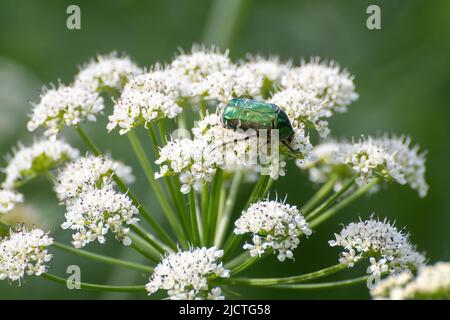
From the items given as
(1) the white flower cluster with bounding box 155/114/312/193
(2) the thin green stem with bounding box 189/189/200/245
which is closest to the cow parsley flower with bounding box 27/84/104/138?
(1) the white flower cluster with bounding box 155/114/312/193

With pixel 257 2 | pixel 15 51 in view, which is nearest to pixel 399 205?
pixel 257 2

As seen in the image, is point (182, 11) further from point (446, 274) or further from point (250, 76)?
point (446, 274)

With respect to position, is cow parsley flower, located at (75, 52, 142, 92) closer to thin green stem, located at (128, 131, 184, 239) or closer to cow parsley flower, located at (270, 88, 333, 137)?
thin green stem, located at (128, 131, 184, 239)

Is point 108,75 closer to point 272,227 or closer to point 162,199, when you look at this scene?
point 162,199

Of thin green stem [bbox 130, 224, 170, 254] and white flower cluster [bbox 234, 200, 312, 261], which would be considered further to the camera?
thin green stem [bbox 130, 224, 170, 254]

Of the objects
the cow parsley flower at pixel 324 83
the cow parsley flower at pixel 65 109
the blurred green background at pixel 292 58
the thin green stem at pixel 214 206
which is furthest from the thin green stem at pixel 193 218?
the blurred green background at pixel 292 58
